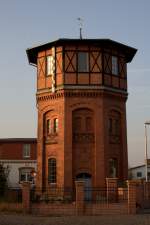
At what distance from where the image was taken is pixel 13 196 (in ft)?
81.5

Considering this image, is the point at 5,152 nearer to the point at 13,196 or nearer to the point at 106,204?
the point at 13,196

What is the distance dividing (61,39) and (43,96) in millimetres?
4586

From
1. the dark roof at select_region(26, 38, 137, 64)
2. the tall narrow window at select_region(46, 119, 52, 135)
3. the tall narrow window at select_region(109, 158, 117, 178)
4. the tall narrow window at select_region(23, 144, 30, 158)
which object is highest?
the dark roof at select_region(26, 38, 137, 64)

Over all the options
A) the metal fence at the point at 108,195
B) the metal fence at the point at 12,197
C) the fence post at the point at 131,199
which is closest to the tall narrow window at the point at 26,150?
the metal fence at the point at 108,195

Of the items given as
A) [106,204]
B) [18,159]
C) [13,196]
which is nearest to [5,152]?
[18,159]

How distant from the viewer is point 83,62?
29.5 m

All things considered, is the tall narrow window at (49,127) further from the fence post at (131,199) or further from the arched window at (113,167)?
the fence post at (131,199)

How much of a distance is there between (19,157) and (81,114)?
24747 mm

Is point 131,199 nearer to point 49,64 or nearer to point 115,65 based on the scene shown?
point 115,65

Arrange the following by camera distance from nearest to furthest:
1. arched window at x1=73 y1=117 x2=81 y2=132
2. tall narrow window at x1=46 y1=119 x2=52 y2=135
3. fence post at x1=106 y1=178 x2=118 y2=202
Result: fence post at x1=106 y1=178 x2=118 y2=202, arched window at x1=73 y1=117 x2=81 y2=132, tall narrow window at x1=46 y1=119 x2=52 y2=135

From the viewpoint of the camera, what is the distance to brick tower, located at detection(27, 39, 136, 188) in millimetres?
28406

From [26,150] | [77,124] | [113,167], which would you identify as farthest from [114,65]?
[26,150]

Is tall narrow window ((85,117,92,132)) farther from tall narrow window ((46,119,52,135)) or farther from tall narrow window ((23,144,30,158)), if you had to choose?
tall narrow window ((23,144,30,158))

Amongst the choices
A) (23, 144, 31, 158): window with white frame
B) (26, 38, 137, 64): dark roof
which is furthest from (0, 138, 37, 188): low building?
(26, 38, 137, 64): dark roof
